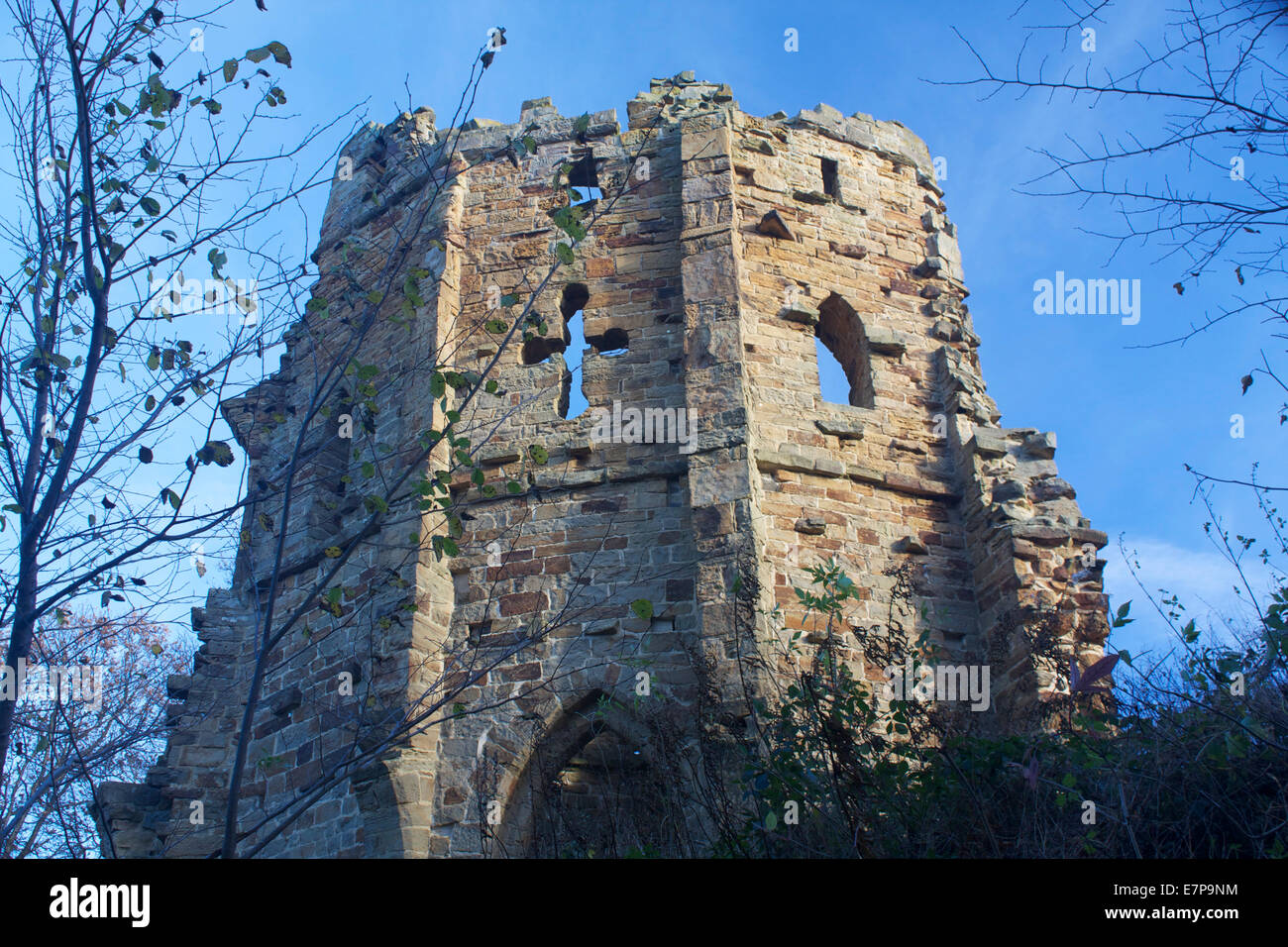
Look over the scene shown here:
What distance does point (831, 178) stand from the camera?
1163cm

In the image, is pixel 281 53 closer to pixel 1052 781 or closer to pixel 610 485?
pixel 610 485

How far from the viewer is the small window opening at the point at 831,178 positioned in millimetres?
11500

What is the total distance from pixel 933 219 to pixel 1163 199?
274 inches

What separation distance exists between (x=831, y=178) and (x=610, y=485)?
Result: 173 inches

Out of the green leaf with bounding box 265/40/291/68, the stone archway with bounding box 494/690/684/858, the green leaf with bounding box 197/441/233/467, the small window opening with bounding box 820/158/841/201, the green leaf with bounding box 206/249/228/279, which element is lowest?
the stone archway with bounding box 494/690/684/858

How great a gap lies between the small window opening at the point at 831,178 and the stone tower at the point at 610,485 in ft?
0.16

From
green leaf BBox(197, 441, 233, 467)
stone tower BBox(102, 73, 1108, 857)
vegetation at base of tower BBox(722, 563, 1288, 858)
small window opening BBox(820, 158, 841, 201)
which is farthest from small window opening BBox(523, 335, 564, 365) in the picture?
green leaf BBox(197, 441, 233, 467)

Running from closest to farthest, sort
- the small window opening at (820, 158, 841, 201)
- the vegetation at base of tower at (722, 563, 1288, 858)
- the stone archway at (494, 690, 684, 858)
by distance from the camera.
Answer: the vegetation at base of tower at (722, 563, 1288, 858)
the stone archway at (494, 690, 684, 858)
the small window opening at (820, 158, 841, 201)

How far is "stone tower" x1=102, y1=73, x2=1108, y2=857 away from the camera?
8.19 metres

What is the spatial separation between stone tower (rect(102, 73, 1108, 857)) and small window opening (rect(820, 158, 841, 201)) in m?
0.05

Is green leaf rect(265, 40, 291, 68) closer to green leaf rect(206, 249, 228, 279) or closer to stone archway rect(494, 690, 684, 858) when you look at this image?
green leaf rect(206, 249, 228, 279)
